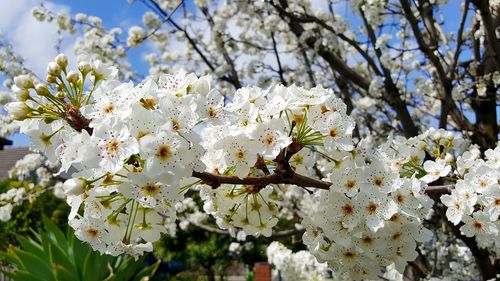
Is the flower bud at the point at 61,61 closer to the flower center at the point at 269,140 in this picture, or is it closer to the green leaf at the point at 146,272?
the flower center at the point at 269,140

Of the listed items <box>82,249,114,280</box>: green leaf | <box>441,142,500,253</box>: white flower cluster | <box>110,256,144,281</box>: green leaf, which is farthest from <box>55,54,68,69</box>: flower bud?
<box>110,256,144,281</box>: green leaf

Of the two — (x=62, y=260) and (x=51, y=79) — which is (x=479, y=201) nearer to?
(x=51, y=79)

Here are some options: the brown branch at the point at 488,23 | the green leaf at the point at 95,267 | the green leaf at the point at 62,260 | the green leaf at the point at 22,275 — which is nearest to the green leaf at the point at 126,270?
the green leaf at the point at 95,267

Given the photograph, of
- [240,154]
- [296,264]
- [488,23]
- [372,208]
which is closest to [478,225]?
[372,208]

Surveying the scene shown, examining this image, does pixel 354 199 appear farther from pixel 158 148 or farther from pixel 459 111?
pixel 459 111

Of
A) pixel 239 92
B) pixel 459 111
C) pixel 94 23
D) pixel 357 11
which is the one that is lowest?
pixel 239 92

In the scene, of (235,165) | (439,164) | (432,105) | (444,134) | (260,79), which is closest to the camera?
(235,165)

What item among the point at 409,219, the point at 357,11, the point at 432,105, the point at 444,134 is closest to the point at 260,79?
the point at 357,11
